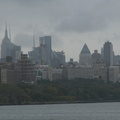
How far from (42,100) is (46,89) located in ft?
25.7

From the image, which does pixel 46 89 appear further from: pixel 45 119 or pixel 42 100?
pixel 45 119

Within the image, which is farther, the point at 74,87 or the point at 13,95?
the point at 74,87

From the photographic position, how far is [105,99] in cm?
19375

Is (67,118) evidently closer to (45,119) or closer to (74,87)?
(45,119)

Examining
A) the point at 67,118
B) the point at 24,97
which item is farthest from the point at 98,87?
the point at 67,118

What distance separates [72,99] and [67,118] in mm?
67454

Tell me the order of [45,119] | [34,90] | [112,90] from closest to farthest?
[45,119]
[34,90]
[112,90]

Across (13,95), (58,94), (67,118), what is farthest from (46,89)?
(67,118)

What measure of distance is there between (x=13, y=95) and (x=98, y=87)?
33053 mm

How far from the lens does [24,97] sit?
17125cm

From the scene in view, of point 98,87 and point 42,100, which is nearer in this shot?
point 42,100

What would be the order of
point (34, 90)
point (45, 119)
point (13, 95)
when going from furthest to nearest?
point (34, 90) < point (13, 95) < point (45, 119)

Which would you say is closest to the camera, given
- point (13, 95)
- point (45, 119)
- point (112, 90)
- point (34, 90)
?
point (45, 119)

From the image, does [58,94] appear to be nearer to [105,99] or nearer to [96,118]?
[105,99]
